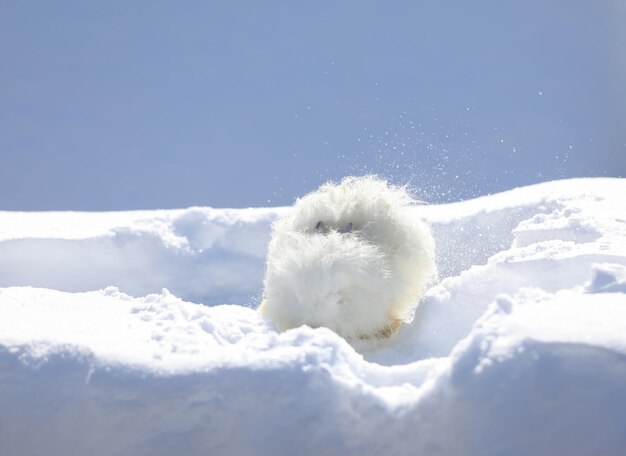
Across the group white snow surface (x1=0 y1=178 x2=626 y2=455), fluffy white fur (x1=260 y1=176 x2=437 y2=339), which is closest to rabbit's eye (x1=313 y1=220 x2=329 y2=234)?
fluffy white fur (x1=260 y1=176 x2=437 y2=339)

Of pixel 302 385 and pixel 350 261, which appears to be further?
pixel 350 261

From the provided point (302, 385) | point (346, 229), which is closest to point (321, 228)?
point (346, 229)

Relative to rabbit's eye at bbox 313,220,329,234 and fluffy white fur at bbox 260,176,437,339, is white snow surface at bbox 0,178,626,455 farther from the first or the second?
rabbit's eye at bbox 313,220,329,234

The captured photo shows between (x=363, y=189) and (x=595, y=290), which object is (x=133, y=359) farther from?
(x=363, y=189)

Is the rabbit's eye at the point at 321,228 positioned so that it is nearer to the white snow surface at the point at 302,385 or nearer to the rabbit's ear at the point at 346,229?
the rabbit's ear at the point at 346,229

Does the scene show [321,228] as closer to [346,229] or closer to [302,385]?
[346,229]

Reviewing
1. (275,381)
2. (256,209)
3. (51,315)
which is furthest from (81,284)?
Result: (275,381)

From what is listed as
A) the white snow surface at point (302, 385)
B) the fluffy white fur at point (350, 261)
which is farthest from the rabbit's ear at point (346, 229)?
the white snow surface at point (302, 385)

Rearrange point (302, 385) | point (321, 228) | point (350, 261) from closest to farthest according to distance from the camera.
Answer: point (302, 385) < point (350, 261) < point (321, 228)
